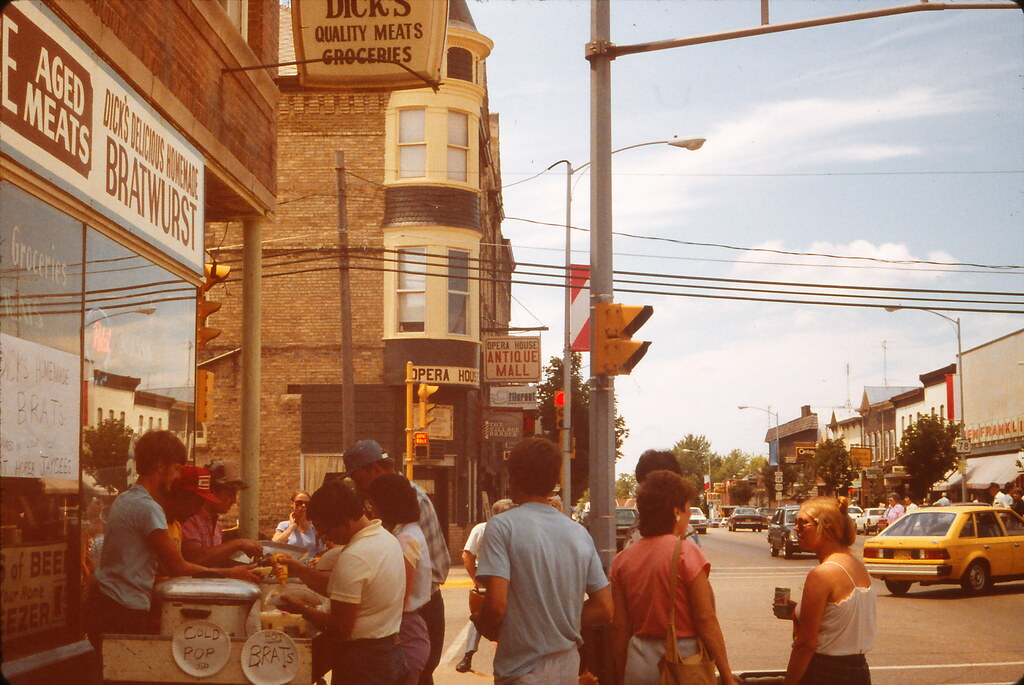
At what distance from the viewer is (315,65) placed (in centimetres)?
1028

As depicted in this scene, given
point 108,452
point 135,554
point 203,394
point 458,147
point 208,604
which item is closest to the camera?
point 208,604

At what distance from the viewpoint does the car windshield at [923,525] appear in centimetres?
2191

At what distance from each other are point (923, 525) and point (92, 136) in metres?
18.6

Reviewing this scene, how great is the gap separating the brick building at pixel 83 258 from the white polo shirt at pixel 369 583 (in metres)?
1.88

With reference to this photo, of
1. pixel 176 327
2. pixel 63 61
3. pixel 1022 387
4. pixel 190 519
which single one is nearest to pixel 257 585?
pixel 190 519

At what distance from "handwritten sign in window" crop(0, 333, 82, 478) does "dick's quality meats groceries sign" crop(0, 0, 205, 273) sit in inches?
42.8

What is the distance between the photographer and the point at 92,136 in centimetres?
781

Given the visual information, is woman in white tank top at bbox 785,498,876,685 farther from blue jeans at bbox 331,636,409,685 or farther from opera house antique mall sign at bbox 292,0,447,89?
opera house antique mall sign at bbox 292,0,447,89

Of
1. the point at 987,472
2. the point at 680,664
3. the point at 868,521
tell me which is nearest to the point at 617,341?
the point at 680,664

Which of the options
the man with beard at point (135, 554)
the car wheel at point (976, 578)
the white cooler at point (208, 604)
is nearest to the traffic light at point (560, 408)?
the car wheel at point (976, 578)

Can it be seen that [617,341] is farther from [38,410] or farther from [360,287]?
[360,287]

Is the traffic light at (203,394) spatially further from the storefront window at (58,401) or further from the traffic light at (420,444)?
the traffic light at (420,444)

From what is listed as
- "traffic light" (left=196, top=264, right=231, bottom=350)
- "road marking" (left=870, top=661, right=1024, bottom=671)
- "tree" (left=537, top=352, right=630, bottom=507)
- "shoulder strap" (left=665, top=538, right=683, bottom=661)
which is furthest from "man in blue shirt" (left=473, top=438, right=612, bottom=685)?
"tree" (left=537, top=352, right=630, bottom=507)

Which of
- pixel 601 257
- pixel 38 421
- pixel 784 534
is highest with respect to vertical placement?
pixel 601 257
